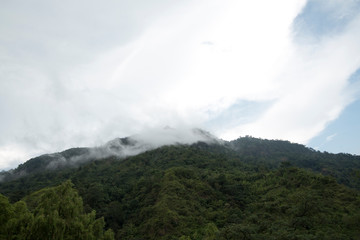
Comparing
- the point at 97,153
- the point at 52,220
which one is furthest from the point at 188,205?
the point at 97,153

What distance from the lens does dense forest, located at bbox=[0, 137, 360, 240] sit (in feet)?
63.2

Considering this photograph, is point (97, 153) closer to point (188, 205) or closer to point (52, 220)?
point (188, 205)

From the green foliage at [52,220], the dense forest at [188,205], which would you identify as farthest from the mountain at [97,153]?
the green foliage at [52,220]

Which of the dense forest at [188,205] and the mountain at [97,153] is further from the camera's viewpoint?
the mountain at [97,153]

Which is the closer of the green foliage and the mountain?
the green foliage

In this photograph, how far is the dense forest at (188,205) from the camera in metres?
19.3

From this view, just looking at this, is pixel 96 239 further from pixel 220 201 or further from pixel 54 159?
pixel 54 159

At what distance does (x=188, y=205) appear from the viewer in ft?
181

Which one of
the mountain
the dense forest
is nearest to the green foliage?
the dense forest

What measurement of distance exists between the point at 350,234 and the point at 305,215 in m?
8.05

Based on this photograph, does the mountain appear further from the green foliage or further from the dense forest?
the green foliage

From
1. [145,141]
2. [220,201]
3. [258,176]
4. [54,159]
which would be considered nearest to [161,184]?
[220,201]

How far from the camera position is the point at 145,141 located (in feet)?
486

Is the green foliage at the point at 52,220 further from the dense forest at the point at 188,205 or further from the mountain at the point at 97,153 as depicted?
the mountain at the point at 97,153
